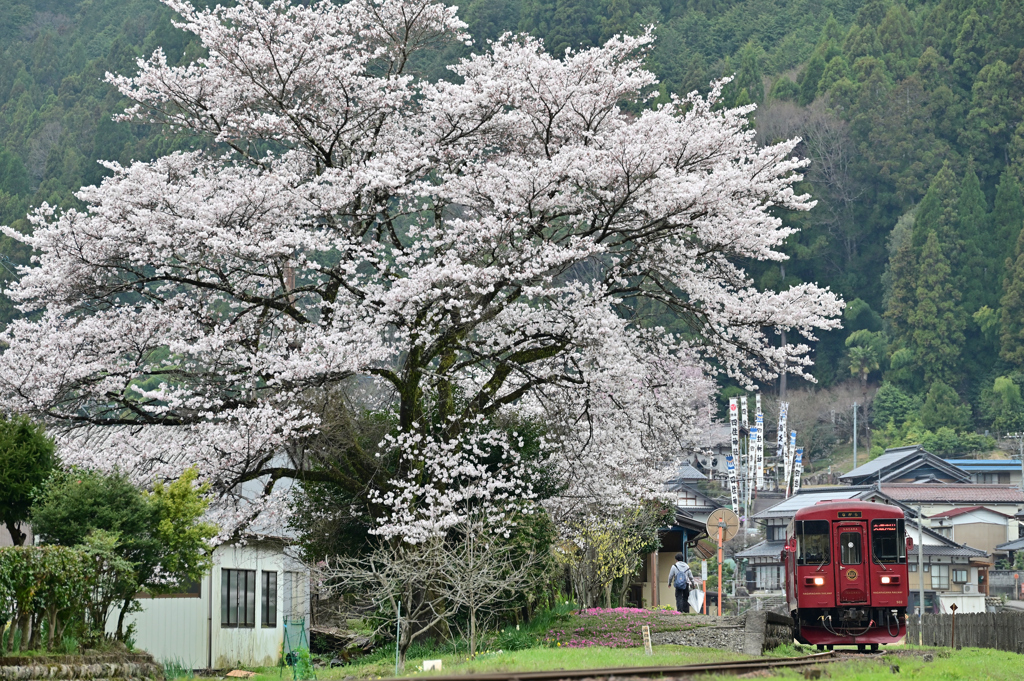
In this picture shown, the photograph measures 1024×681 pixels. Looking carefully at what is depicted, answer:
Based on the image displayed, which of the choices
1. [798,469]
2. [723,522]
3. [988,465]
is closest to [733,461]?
[798,469]

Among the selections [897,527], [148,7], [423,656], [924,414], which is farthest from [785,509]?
[148,7]

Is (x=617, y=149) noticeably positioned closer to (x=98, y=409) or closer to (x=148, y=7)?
(x=98, y=409)

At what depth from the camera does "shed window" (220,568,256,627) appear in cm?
2058

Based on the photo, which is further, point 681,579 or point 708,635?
point 681,579

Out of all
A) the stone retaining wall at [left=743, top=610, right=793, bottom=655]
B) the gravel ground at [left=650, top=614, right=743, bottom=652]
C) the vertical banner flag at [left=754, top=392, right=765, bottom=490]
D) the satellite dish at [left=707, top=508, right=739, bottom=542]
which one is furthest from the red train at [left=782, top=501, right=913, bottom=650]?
the vertical banner flag at [left=754, top=392, right=765, bottom=490]

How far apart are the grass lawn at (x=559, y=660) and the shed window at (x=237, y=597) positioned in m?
2.39

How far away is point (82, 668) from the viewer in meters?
11.7

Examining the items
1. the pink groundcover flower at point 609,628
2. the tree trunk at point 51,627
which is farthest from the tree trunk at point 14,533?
the pink groundcover flower at point 609,628

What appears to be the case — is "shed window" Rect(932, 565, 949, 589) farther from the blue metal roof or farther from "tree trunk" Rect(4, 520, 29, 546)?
"tree trunk" Rect(4, 520, 29, 546)

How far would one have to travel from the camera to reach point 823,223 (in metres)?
81.1

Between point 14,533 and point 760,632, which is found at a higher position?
point 14,533

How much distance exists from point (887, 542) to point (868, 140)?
67356 millimetres

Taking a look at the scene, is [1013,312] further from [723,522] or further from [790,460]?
[723,522]

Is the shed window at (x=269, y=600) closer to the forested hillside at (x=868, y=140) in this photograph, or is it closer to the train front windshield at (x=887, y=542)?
the train front windshield at (x=887, y=542)
